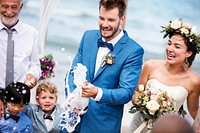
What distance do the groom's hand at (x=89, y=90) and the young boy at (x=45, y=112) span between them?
0.62 metres

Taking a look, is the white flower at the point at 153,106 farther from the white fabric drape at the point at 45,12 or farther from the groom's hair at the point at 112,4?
the white fabric drape at the point at 45,12

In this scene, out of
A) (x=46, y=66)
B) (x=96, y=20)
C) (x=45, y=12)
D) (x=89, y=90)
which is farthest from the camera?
→ (x=96, y=20)

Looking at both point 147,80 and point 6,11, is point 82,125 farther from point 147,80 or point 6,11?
point 6,11

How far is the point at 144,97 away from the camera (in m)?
4.30

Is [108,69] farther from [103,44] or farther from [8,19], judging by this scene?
[8,19]

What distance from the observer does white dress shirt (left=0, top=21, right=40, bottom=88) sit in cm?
447

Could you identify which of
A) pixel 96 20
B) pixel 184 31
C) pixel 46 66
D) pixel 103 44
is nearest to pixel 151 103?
pixel 103 44

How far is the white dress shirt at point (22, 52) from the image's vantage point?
176 inches

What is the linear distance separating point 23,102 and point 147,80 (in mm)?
1059

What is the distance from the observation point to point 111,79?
167 inches

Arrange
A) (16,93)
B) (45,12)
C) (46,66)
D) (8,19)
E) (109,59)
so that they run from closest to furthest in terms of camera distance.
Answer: (109,59)
(16,93)
(8,19)
(46,66)
(45,12)

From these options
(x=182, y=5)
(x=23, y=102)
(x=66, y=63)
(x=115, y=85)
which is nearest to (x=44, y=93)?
(x=23, y=102)

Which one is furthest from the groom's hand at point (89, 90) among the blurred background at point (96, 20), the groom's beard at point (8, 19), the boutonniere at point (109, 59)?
the blurred background at point (96, 20)

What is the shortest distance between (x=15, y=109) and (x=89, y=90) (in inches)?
26.5
